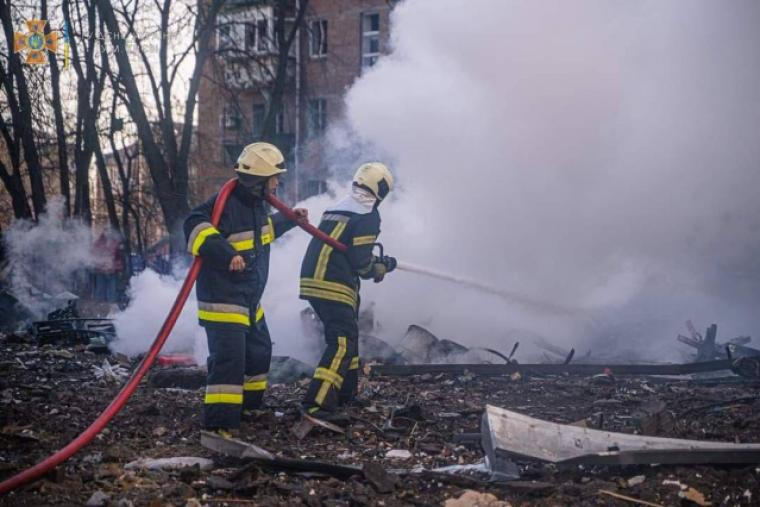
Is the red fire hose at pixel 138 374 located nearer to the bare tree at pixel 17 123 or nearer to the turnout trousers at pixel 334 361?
the turnout trousers at pixel 334 361

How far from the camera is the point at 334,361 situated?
20.0 feet

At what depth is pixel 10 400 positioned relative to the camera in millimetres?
6285

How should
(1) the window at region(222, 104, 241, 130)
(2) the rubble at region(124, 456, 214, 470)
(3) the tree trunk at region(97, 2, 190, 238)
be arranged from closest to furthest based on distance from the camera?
(2) the rubble at region(124, 456, 214, 470)
(3) the tree trunk at region(97, 2, 190, 238)
(1) the window at region(222, 104, 241, 130)

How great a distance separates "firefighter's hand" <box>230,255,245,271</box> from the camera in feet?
17.6

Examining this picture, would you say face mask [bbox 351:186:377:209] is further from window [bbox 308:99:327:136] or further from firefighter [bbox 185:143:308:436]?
window [bbox 308:99:327:136]

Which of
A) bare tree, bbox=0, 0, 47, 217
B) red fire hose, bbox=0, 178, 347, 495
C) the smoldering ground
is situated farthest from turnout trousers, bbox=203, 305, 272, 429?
bare tree, bbox=0, 0, 47, 217

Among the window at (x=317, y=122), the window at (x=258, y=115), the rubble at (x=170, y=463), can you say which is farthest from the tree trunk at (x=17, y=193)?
the rubble at (x=170, y=463)

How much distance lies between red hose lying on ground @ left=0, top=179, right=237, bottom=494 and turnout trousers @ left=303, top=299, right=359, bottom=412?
1158 millimetres

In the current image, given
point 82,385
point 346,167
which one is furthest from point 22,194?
point 82,385

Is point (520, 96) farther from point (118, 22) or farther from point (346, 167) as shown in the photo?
point (118, 22)

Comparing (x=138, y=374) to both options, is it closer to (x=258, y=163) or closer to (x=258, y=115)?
(x=258, y=163)

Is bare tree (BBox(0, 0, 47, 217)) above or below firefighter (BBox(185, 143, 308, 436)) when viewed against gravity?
above

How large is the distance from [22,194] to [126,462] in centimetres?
1537

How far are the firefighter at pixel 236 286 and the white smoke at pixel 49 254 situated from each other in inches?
359
